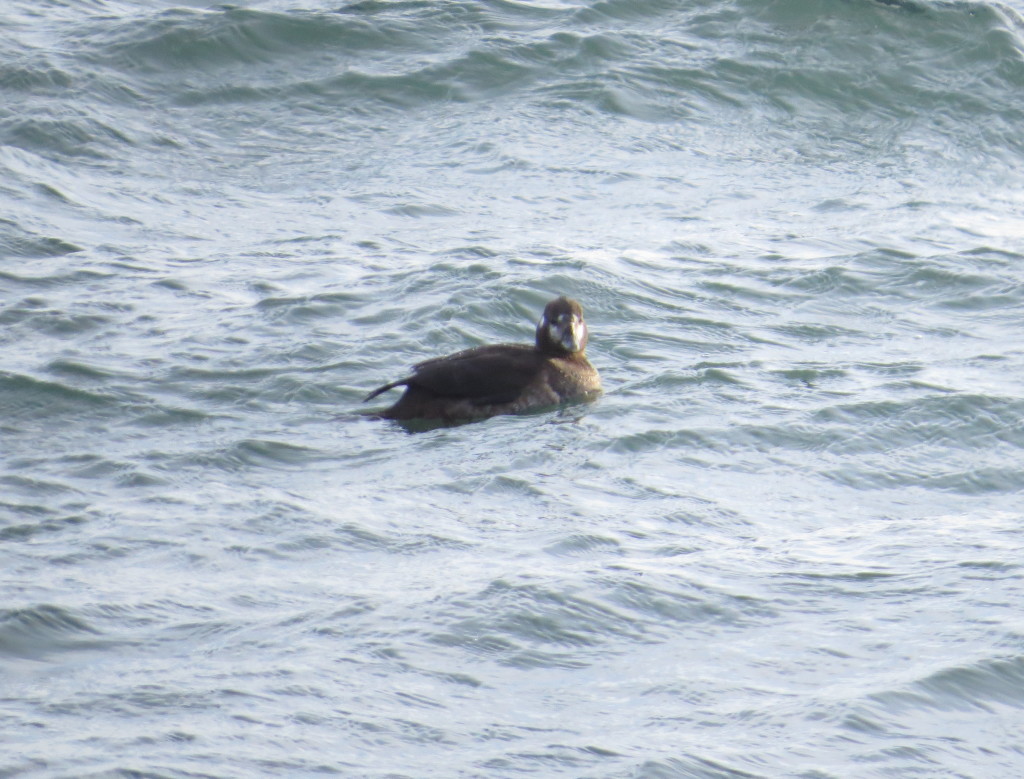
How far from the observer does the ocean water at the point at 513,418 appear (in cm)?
497

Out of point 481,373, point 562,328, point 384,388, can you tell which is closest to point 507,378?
point 481,373

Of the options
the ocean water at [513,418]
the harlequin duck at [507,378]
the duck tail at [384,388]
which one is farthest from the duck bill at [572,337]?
the duck tail at [384,388]

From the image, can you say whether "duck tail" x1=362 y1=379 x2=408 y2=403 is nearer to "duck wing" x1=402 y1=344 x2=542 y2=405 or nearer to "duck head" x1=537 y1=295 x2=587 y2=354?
"duck wing" x1=402 y1=344 x2=542 y2=405

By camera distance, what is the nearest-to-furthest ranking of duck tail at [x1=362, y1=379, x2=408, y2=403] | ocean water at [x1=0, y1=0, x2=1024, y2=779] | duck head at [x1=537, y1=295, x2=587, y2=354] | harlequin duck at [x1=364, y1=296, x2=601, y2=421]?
ocean water at [x1=0, y1=0, x2=1024, y2=779] < duck tail at [x1=362, y1=379, x2=408, y2=403] < harlequin duck at [x1=364, y1=296, x2=601, y2=421] < duck head at [x1=537, y1=295, x2=587, y2=354]

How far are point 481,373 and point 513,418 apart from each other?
12.6 inches

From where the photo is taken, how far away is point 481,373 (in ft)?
27.3

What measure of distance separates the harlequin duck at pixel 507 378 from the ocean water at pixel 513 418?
186 millimetres

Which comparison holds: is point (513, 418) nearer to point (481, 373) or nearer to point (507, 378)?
point (507, 378)

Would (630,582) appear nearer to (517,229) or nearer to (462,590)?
(462,590)

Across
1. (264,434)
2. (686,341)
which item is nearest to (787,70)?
(686,341)

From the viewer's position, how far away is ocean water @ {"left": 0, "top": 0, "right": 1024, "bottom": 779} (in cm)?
497

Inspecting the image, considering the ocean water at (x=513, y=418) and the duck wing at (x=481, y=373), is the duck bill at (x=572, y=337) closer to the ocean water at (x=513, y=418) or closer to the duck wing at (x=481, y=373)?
the duck wing at (x=481, y=373)

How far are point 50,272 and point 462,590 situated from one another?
16.2ft

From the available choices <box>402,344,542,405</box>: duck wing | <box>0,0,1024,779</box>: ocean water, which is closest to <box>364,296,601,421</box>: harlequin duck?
<box>402,344,542,405</box>: duck wing
